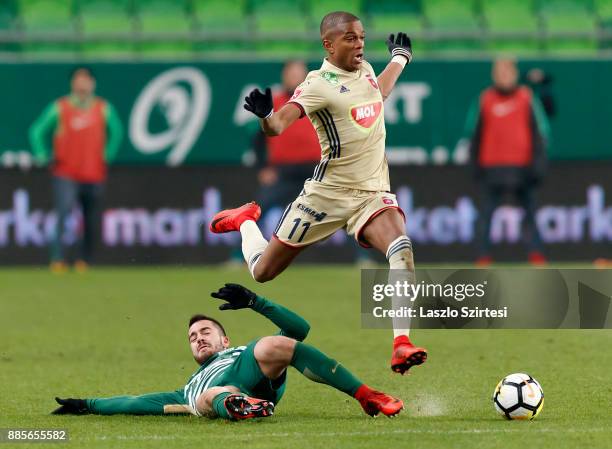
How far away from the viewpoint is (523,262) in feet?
61.8

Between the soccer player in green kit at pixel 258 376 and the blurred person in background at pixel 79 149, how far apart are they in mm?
10604

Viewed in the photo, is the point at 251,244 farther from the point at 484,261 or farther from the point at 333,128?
the point at 484,261

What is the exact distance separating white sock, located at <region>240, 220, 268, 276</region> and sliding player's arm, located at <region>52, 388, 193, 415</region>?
57.8 inches

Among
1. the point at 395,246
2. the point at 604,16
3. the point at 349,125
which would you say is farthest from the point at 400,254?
the point at 604,16

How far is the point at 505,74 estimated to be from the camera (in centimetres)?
1853

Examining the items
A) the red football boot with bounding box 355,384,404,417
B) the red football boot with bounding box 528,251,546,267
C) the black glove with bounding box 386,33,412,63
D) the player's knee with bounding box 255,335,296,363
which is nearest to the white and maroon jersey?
the black glove with bounding box 386,33,412,63

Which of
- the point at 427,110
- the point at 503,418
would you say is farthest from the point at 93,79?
the point at 503,418

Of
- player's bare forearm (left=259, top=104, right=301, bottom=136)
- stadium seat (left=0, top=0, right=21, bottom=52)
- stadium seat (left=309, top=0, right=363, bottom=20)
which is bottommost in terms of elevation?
player's bare forearm (left=259, top=104, right=301, bottom=136)

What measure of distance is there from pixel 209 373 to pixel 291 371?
104 inches

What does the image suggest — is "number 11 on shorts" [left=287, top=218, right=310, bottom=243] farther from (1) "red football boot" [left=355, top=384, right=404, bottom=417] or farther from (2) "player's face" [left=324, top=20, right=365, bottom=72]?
(1) "red football boot" [left=355, top=384, right=404, bottom=417]

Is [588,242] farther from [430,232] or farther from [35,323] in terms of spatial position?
[35,323]

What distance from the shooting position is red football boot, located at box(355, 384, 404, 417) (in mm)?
7567

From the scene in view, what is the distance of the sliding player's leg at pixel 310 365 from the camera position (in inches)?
300

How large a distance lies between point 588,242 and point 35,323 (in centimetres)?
851
